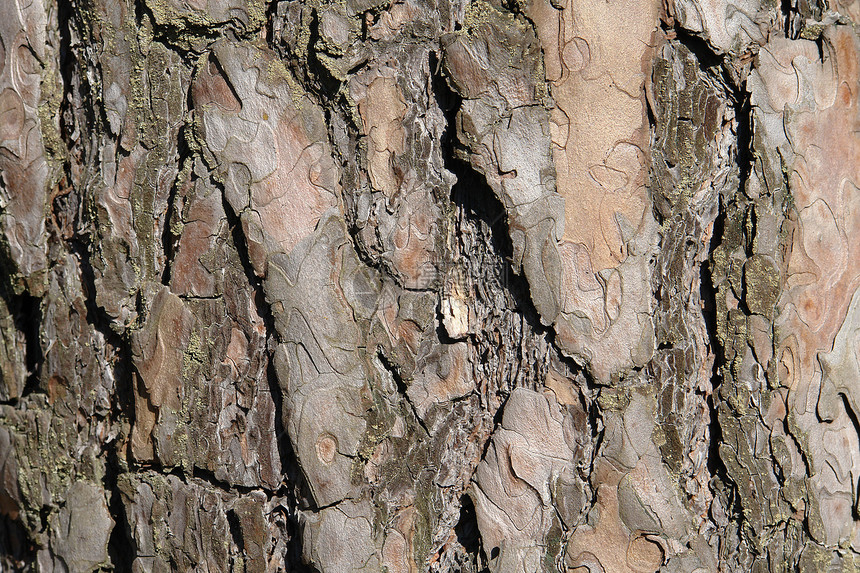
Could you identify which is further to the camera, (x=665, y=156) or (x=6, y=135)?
(x=6, y=135)

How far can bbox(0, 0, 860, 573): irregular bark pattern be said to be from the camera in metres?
0.95

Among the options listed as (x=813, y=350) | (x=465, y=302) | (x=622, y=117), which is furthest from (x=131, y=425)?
(x=813, y=350)

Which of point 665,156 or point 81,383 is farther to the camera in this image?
point 81,383

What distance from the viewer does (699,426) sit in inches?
41.0

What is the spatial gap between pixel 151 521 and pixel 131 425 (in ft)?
0.49

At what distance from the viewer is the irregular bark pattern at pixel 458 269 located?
37.3 inches

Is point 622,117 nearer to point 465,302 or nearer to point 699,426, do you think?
point 465,302

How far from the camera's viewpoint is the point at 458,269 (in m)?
1.00

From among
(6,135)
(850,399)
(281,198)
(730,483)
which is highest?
(6,135)

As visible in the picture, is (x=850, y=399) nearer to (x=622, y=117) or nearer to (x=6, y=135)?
(x=622, y=117)

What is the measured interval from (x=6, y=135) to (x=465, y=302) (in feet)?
2.56

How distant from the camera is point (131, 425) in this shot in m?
1.07

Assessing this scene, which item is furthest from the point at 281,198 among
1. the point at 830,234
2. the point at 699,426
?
the point at 830,234

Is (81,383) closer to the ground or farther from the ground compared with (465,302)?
closer to the ground
